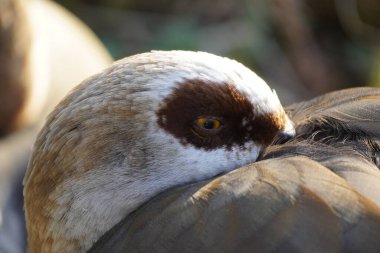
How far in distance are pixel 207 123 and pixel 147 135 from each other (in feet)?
0.40

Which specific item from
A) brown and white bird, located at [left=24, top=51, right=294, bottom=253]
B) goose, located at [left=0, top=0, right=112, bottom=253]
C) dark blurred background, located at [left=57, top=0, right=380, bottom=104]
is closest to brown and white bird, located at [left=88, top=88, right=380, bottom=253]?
brown and white bird, located at [left=24, top=51, right=294, bottom=253]

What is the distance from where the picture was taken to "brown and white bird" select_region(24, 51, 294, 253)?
1732 mm

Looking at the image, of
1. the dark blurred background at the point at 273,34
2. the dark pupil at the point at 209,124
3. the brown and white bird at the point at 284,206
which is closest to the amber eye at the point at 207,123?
the dark pupil at the point at 209,124

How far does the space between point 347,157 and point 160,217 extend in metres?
0.37

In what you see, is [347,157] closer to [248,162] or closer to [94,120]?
[248,162]

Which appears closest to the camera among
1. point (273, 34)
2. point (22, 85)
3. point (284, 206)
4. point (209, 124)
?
point (284, 206)

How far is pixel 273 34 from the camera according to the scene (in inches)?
162

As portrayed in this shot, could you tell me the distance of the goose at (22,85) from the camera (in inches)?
117

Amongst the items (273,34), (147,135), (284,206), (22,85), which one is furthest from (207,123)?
(273,34)

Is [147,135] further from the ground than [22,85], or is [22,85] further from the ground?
[147,135]

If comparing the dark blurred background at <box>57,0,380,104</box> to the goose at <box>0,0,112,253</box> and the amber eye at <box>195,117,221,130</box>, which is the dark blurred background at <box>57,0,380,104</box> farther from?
the amber eye at <box>195,117,221,130</box>

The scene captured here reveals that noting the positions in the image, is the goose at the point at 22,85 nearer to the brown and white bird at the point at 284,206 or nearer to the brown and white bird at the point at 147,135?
the brown and white bird at the point at 147,135

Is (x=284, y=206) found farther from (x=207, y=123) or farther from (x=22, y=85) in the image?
(x=22, y=85)

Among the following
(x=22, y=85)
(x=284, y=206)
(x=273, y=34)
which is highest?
(x=284, y=206)
